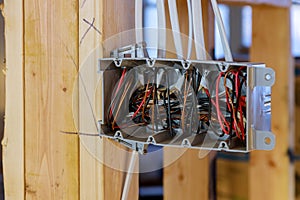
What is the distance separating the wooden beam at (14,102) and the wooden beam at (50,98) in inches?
0.5

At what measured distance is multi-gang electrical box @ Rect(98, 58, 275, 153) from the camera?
72cm

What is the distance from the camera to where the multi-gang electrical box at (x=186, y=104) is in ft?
2.35

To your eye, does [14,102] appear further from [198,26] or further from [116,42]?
[198,26]

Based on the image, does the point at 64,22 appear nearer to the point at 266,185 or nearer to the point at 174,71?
the point at 174,71

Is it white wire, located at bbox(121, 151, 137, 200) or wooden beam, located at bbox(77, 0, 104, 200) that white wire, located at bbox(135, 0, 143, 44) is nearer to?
wooden beam, located at bbox(77, 0, 104, 200)

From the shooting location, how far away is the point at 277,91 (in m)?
1.85

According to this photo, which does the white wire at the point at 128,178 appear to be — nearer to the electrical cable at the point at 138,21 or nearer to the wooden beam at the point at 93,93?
the wooden beam at the point at 93,93

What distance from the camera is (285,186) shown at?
1823 millimetres

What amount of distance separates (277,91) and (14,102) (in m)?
1.23

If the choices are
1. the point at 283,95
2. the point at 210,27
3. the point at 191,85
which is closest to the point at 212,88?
the point at 191,85

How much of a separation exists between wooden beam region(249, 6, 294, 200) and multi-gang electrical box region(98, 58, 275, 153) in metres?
1.13

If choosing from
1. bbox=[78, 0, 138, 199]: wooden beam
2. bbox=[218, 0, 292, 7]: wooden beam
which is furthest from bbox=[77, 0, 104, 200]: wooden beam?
bbox=[218, 0, 292, 7]: wooden beam

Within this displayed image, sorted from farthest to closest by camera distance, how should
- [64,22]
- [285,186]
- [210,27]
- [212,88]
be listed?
1. [285,186]
2. [210,27]
3. [64,22]
4. [212,88]

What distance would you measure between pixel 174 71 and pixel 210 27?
3.19ft
